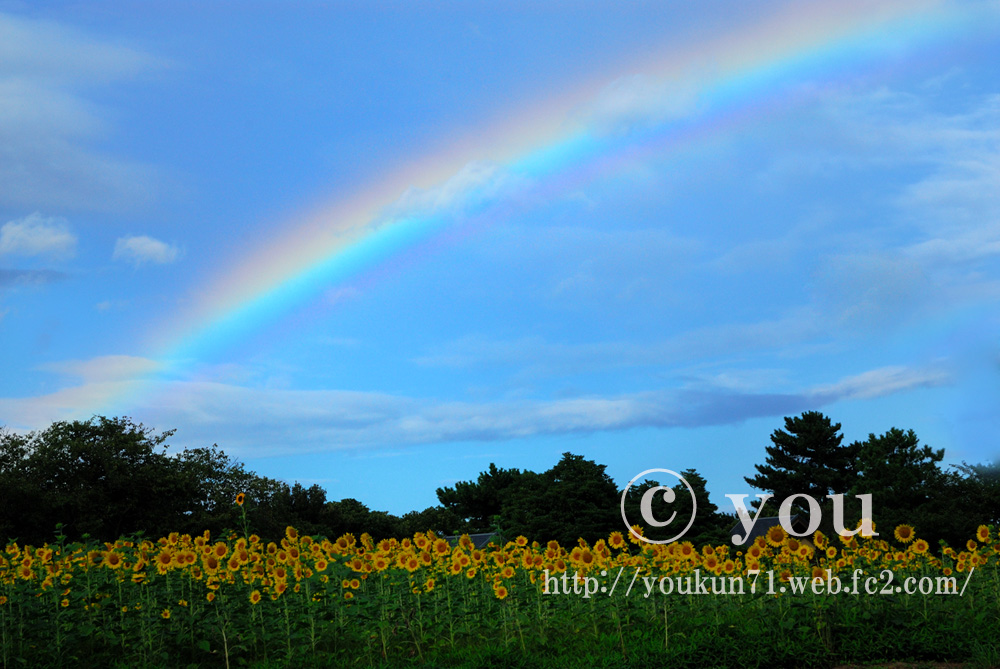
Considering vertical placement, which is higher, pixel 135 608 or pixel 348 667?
pixel 135 608

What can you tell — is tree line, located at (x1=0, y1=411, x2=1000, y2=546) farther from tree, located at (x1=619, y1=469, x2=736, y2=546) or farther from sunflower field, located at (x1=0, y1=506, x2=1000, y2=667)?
sunflower field, located at (x1=0, y1=506, x2=1000, y2=667)

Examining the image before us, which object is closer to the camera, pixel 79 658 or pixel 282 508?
pixel 79 658

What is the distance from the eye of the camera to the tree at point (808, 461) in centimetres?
5294

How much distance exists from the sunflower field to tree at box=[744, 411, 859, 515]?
151ft

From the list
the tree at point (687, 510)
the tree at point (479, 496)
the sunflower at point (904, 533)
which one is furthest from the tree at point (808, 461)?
the sunflower at point (904, 533)

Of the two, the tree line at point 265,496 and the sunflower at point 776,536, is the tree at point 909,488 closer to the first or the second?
the tree line at point 265,496

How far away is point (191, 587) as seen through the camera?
28.1 feet

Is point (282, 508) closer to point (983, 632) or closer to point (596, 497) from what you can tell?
point (596, 497)

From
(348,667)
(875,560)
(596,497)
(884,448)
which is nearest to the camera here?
(348,667)

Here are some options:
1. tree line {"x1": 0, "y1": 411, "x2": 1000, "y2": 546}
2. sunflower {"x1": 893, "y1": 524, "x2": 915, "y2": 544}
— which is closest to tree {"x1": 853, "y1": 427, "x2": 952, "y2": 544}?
tree line {"x1": 0, "y1": 411, "x2": 1000, "y2": 546}

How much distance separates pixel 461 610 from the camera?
8609 millimetres

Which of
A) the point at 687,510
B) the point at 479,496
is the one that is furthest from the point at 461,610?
the point at 479,496

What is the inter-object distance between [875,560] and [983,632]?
1.71 meters

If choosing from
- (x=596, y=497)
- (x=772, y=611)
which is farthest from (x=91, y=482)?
(x=772, y=611)
